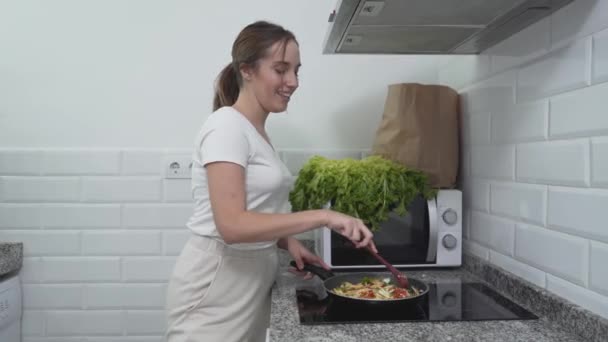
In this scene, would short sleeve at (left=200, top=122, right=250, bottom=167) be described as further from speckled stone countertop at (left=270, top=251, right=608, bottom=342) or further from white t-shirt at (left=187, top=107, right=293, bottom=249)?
speckled stone countertop at (left=270, top=251, right=608, bottom=342)

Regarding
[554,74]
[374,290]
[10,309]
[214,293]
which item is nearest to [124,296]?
[10,309]

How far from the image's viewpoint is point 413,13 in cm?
108

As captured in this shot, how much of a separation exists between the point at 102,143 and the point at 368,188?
38.5 inches

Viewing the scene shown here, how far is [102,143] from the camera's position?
173cm

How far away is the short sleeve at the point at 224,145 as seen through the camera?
1.01 meters

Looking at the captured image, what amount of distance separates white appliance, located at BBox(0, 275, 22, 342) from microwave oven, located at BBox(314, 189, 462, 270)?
106cm

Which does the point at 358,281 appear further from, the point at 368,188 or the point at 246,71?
the point at 246,71

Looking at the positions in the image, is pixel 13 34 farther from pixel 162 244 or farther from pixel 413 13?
pixel 413 13

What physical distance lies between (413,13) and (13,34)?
1435mm

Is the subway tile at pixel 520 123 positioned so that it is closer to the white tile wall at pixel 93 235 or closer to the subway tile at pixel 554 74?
the subway tile at pixel 554 74

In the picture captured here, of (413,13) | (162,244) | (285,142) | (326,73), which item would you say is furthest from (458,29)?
(162,244)

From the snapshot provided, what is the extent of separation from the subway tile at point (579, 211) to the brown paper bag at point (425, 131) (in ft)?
1.44

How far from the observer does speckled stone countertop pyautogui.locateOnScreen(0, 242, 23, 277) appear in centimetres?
162

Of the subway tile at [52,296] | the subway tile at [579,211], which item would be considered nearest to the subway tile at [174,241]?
the subway tile at [52,296]
